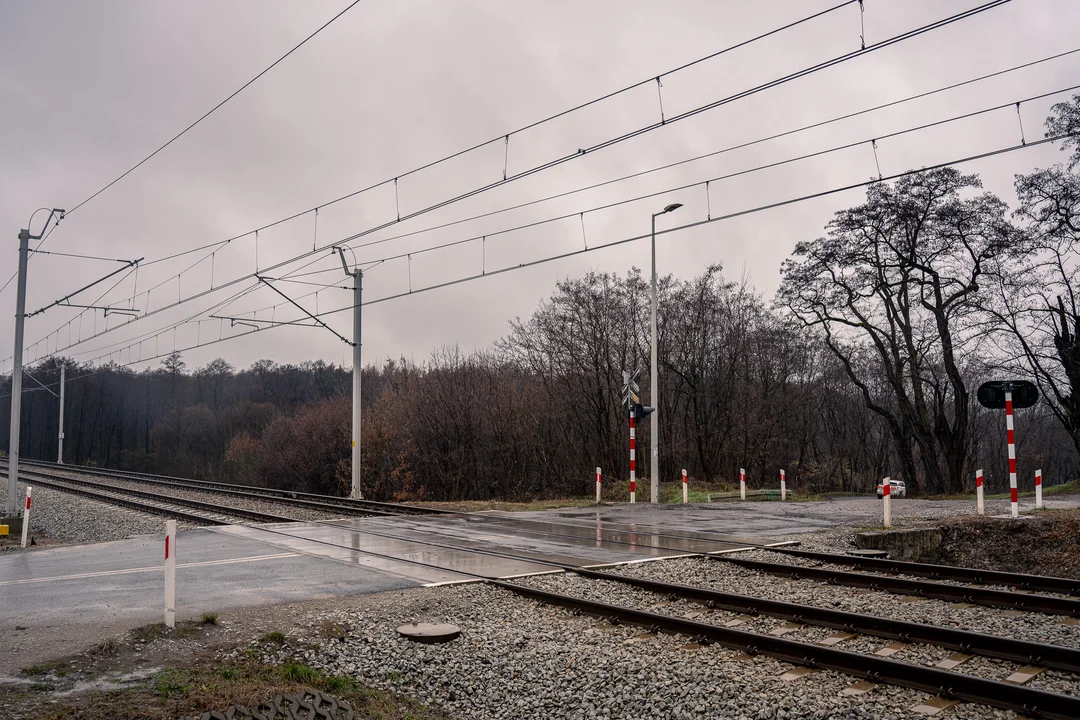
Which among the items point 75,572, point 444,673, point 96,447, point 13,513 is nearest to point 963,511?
point 444,673

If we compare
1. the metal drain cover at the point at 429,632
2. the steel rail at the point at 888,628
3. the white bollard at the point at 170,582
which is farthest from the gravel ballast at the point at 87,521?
the steel rail at the point at 888,628

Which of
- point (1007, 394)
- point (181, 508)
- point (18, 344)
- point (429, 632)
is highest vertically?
point (18, 344)

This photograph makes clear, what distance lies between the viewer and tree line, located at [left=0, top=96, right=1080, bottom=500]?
30.7 meters

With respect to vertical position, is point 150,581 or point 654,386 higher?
point 654,386

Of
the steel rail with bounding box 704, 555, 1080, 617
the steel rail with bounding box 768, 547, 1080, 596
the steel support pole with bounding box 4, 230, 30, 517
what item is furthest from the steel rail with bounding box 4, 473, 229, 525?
the steel rail with bounding box 768, 547, 1080, 596

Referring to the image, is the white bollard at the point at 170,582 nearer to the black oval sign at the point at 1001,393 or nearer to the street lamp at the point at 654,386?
the black oval sign at the point at 1001,393

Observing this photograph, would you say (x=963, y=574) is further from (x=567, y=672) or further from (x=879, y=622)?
(x=567, y=672)

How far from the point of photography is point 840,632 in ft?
26.6

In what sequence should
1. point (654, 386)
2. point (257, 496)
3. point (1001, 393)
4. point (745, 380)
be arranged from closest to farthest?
point (1001, 393) < point (654, 386) < point (257, 496) < point (745, 380)

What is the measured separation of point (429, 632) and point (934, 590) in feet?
20.3

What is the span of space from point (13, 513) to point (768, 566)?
21.6 meters

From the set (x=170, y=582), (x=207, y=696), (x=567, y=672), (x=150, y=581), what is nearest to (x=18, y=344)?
(x=150, y=581)

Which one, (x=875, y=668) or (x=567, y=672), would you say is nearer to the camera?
(x=875, y=668)

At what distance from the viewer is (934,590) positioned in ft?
32.6
